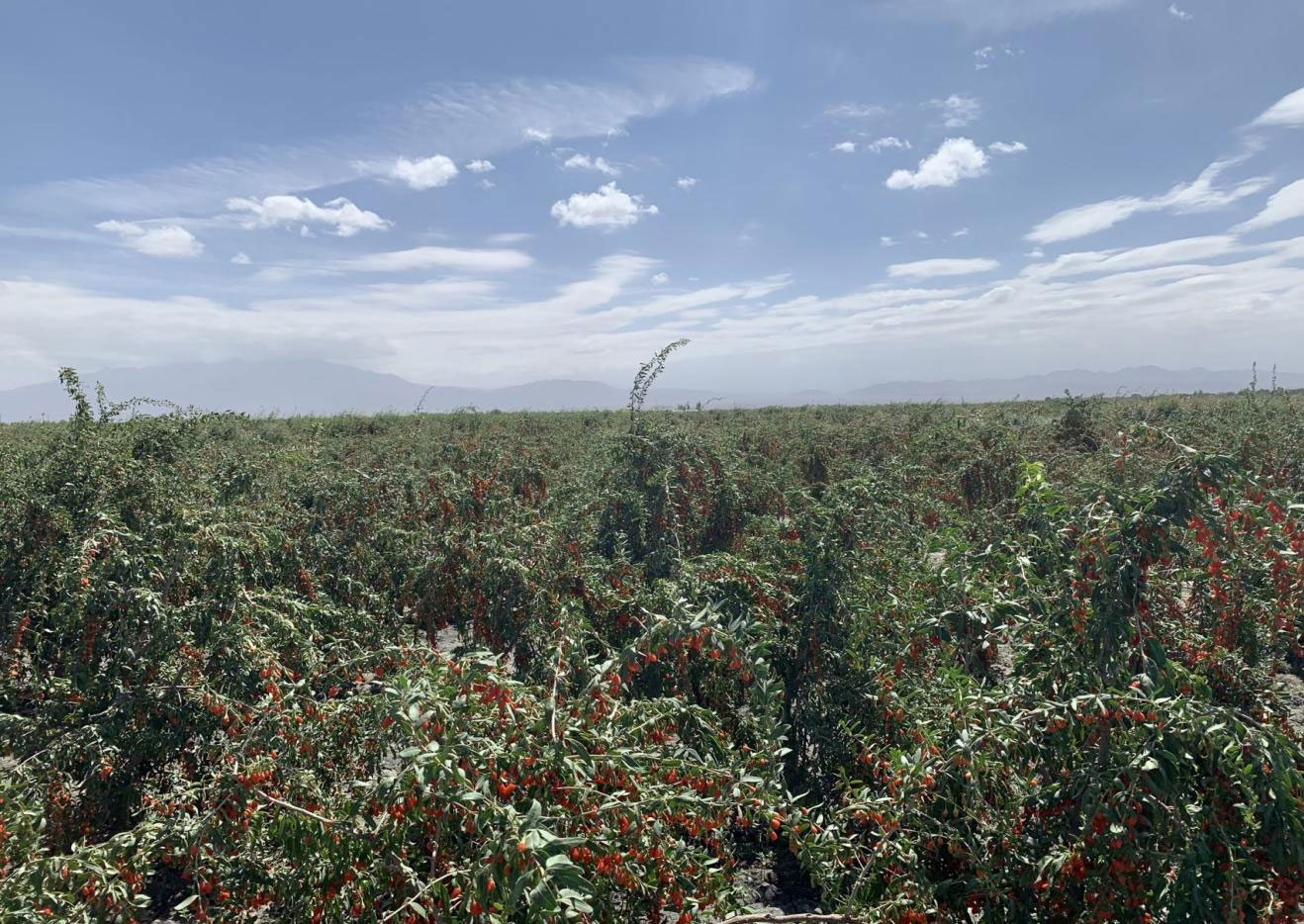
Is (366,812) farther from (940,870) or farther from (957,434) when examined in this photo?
(957,434)

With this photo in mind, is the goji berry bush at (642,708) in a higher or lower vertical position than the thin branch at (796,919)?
higher

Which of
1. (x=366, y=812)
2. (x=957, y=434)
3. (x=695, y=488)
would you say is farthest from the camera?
(x=957, y=434)

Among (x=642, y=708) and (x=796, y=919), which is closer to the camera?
(x=796, y=919)

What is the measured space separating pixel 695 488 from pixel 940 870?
5195 mm

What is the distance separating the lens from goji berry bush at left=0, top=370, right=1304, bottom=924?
2588 millimetres

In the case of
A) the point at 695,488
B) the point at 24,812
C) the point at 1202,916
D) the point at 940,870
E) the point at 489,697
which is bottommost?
the point at 940,870

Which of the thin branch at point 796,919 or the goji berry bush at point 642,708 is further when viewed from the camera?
the thin branch at point 796,919

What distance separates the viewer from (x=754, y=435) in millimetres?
19969

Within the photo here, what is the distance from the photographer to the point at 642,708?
Result: 3545 millimetres

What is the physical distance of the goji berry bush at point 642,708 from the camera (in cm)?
259

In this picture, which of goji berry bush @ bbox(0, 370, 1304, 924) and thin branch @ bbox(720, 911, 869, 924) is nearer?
goji berry bush @ bbox(0, 370, 1304, 924)

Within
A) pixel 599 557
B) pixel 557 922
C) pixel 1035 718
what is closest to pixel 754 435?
pixel 599 557

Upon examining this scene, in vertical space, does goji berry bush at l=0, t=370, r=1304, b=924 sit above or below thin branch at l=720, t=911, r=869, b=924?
above

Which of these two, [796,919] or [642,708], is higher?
[642,708]
